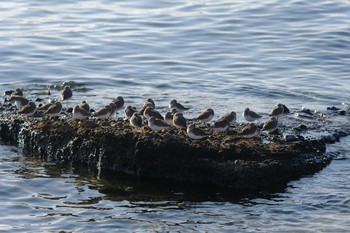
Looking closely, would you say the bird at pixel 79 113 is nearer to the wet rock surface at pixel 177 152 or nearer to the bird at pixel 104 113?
the wet rock surface at pixel 177 152

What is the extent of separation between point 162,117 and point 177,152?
2.10 meters

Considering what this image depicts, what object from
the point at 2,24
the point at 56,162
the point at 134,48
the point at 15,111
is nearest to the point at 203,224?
the point at 56,162

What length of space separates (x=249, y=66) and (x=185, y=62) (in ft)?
7.21

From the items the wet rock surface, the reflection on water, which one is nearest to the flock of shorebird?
the wet rock surface

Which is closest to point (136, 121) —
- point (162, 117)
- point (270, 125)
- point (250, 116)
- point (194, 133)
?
point (162, 117)

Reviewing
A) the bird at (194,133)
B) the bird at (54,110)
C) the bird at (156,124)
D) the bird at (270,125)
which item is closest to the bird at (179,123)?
the bird at (156,124)

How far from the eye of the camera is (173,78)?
2723 cm

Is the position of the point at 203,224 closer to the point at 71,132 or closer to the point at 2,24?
the point at 71,132

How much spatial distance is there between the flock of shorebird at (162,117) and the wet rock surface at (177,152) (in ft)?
0.58

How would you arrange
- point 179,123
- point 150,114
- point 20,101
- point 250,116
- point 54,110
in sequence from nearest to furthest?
1. point 179,123
2. point 150,114
3. point 54,110
4. point 250,116
5. point 20,101

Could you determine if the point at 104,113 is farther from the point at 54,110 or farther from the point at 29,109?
the point at 29,109

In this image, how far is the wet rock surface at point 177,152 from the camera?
17.2 metres

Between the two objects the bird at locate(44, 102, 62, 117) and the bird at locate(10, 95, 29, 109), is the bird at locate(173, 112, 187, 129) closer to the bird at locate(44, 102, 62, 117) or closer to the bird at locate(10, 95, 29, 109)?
the bird at locate(44, 102, 62, 117)

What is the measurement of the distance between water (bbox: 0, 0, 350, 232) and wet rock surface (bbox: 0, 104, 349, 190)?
329 millimetres
